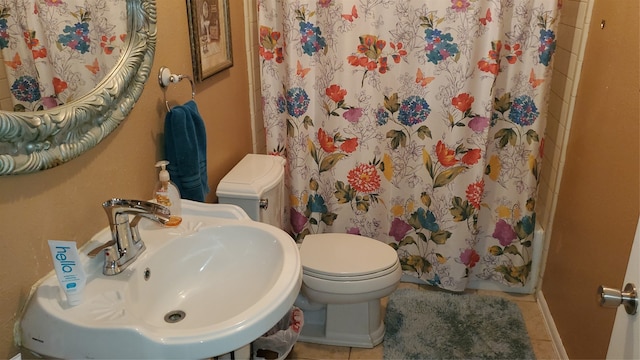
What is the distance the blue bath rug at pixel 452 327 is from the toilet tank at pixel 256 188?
75cm

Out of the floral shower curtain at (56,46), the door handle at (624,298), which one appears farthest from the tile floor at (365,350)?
the floral shower curtain at (56,46)

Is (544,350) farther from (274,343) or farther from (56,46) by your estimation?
(56,46)

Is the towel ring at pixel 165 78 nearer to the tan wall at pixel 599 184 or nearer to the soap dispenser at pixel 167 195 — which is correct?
the soap dispenser at pixel 167 195

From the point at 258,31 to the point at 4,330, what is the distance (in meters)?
1.68

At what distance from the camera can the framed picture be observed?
1752mm

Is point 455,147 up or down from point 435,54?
down

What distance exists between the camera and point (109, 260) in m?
1.20

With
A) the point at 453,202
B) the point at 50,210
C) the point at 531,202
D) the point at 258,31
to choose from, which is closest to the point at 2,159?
Answer: the point at 50,210

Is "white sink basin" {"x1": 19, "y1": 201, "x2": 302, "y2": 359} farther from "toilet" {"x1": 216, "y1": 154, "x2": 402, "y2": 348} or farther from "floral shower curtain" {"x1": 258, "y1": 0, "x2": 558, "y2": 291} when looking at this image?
"floral shower curtain" {"x1": 258, "y1": 0, "x2": 558, "y2": 291}

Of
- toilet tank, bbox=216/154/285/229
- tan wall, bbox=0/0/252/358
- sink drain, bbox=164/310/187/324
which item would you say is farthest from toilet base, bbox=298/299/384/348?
sink drain, bbox=164/310/187/324

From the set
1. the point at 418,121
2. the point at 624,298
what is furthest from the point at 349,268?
the point at 624,298

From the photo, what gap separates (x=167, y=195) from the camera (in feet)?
4.70

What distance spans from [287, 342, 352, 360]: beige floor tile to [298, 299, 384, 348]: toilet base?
0.02 m

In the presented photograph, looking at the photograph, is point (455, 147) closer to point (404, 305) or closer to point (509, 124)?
point (509, 124)
